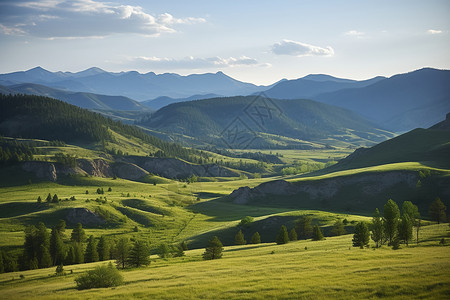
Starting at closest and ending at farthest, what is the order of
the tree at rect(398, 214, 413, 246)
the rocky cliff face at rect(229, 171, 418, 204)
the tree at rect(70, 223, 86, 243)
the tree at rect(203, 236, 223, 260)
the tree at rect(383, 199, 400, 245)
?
1. the tree at rect(398, 214, 413, 246)
2. the tree at rect(383, 199, 400, 245)
3. the tree at rect(203, 236, 223, 260)
4. the tree at rect(70, 223, 86, 243)
5. the rocky cliff face at rect(229, 171, 418, 204)

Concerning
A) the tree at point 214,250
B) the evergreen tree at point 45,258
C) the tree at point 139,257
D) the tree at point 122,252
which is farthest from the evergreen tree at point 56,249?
the tree at point 214,250

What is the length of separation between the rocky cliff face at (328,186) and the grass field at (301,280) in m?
109

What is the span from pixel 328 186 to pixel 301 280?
137036 millimetres

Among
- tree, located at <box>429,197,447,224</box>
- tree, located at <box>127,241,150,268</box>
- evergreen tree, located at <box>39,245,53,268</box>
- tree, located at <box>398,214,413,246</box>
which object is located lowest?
evergreen tree, located at <box>39,245,53,268</box>

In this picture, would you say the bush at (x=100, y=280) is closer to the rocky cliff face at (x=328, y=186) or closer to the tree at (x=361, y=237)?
the tree at (x=361, y=237)

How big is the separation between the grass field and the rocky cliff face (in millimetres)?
108545

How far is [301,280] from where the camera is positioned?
125 feet

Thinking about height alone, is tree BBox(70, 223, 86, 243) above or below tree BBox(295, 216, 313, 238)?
below

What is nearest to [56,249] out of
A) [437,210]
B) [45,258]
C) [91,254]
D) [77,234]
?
[45,258]

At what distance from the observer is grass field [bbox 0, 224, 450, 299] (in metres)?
32.6

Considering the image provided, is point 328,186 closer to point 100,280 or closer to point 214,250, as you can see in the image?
point 214,250

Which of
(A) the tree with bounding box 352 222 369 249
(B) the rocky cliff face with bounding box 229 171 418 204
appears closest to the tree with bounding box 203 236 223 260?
(A) the tree with bounding box 352 222 369 249

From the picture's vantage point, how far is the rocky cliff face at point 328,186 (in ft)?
516

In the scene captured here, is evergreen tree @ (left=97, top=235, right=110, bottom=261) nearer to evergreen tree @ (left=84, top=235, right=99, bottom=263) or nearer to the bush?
evergreen tree @ (left=84, top=235, right=99, bottom=263)
